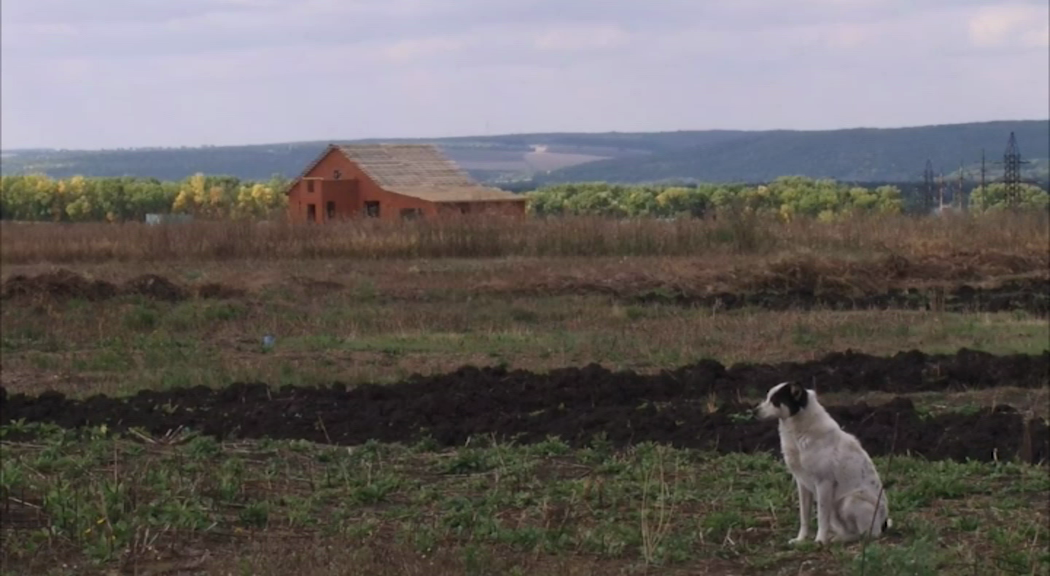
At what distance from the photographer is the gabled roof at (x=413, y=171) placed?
49.2 metres

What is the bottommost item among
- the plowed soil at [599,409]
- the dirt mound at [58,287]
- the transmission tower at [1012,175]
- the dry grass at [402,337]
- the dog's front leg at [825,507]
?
the dry grass at [402,337]

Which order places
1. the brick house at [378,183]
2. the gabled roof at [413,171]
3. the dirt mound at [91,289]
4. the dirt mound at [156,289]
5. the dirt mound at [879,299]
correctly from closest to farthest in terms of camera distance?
the dirt mound at [879,299]
the dirt mound at [91,289]
the dirt mound at [156,289]
the brick house at [378,183]
the gabled roof at [413,171]

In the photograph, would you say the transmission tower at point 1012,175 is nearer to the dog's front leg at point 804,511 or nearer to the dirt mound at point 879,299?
the dirt mound at point 879,299

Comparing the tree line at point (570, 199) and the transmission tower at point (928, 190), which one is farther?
the tree line at point (570, 199)

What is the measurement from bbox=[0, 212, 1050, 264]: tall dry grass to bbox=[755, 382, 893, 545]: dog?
24046 mm

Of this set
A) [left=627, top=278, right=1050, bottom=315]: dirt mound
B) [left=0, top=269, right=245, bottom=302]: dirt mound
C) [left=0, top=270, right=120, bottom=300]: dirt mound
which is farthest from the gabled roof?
[left=0, top=270, right=120, bottom=300]: dirt mound

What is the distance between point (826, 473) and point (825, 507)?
172 millimetres

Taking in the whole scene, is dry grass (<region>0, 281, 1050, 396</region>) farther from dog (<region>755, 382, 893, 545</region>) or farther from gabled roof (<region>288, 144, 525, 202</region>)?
gabled roof (<region>288, 144, 525, 202</region>)

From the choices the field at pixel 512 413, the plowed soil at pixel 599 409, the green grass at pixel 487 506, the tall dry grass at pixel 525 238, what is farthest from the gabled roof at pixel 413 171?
the green grass at pixel 487 506

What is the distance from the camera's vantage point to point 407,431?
11508mm

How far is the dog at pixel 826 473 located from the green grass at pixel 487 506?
14 cm

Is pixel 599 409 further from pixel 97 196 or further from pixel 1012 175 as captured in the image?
pixel 97 196

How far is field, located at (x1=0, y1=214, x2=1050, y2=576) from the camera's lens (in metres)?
7.56

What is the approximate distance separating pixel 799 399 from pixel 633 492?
163 cm
